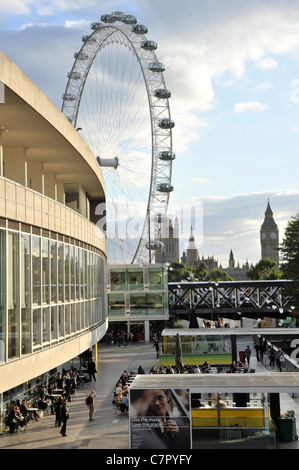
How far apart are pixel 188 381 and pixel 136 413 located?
1765 mm

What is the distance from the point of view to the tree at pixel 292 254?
4962 cm

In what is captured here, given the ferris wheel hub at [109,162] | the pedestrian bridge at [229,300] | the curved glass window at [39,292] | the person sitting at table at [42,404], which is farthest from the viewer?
the pedestrian bridge at [229,300]

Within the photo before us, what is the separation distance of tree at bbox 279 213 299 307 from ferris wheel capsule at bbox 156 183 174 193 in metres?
10.2

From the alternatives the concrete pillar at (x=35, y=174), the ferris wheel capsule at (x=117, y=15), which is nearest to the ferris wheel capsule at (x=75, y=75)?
the ferris wheel capsule at (x=117, y=15)

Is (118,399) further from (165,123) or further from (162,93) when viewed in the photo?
(162,93)

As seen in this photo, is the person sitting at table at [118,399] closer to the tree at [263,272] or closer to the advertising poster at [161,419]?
the advertising poster at [161,419]

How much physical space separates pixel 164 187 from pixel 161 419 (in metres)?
37.2

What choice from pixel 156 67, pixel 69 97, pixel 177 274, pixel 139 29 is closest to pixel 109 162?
pixel 156 67

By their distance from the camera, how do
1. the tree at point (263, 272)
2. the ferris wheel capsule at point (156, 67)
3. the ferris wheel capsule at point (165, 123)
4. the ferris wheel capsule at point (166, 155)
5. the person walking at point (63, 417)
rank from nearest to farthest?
the person walking at point (63, 417)
the ferris wheel capsule at point (156, 67)
the ferris wheel capsule at point (165, 123)
the ferris wheel capsule at point (166, 155)
the tree at point (263, 272)

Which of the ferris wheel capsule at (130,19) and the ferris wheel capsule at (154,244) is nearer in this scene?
the ferris wheel capsule at (130,19)

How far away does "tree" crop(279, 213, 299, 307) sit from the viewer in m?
49.6

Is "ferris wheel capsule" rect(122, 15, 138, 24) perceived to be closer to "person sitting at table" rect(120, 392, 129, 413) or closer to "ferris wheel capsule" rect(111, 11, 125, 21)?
"ferris wheel capsule" rect(111, 11, 125, 21)

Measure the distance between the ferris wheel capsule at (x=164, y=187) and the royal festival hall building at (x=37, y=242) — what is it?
24.8 metres
